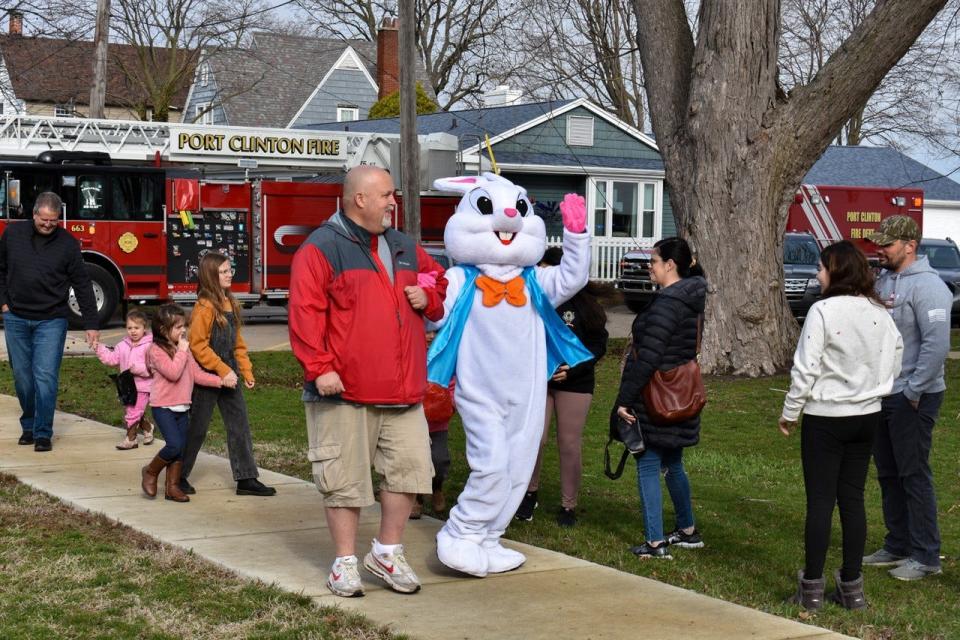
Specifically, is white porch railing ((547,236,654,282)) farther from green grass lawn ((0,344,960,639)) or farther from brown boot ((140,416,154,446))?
brown boot ((140,416,154,446))

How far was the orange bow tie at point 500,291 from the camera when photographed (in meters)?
6.59

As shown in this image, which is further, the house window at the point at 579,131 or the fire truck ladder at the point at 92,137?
the house window at the point at 579,131

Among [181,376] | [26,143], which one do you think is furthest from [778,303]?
[26,143]

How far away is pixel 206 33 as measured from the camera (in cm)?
4456

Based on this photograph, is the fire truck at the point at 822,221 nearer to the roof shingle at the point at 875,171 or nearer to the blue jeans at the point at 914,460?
the roof shingle at the point at 875,171

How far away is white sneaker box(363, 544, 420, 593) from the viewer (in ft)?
20.1

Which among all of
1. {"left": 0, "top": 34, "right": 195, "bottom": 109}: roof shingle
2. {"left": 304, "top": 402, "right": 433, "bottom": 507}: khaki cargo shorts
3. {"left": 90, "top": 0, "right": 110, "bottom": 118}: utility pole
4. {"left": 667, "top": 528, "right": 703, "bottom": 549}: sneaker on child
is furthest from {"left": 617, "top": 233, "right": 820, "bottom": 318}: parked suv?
{"left": 0, "top": 34, "right": 195, "bottom": 109}: roof shingle

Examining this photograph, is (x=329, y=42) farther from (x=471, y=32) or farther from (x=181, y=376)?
(x=181, y=376)

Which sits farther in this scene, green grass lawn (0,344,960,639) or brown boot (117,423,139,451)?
brown boot (117,423,139,451)

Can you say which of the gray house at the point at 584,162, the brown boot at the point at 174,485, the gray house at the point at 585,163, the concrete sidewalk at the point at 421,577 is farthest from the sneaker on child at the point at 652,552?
the gray house at the point at 585,163

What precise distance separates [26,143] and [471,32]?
26.8 metres

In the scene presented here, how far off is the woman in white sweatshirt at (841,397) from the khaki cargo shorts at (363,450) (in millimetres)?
1630

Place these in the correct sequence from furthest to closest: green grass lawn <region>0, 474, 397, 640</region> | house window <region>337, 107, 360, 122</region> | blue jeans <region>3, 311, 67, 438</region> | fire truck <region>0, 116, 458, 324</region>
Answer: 1. house window <region>337, 107, 360, 122</region>
2. fire truck <region>0, 116, 458, 324</region>
3. blue jeans <region>3, 311, 67, 438</region>
4. green grass lawn <region>0, 474, 397, 640</region>

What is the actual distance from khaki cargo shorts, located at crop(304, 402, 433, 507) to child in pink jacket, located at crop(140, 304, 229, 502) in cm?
243
